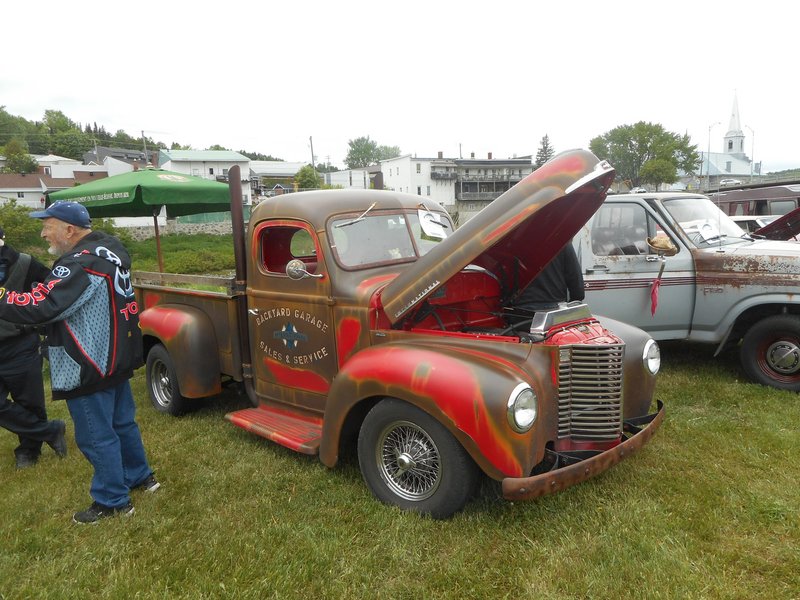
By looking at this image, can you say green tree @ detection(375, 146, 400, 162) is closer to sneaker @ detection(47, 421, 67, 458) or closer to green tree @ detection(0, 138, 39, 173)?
green tree @ detection(0, 138, 39, 173)

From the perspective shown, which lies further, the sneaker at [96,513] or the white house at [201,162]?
the white house at [201,162]

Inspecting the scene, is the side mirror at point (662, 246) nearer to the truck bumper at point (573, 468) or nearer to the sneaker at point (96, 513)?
the truck bumper at point (573, 468)

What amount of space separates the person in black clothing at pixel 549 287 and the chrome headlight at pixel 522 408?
136cm

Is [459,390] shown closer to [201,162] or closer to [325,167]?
[201,162]

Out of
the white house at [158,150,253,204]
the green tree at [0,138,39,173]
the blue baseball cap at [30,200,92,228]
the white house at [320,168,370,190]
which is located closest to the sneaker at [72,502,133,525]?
the blue baseball cap at [30,200,92,228]

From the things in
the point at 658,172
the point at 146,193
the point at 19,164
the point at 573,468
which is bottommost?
the point at 573,468

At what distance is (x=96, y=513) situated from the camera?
11.5 ft

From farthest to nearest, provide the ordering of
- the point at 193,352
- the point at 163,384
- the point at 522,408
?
1. the point at 163,384
2. the point at 193,352
3. the point at 522,408

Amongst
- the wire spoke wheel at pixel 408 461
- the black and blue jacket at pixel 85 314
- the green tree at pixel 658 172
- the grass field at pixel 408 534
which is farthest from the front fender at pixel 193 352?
the green tree at pixel 658 172

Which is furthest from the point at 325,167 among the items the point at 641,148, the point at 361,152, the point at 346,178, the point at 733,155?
the point at 733,155

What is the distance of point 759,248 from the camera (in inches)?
217

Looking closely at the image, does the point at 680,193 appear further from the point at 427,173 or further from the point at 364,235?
the point at 427,173

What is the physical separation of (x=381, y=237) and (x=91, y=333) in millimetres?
2138

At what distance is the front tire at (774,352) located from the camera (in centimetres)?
525
